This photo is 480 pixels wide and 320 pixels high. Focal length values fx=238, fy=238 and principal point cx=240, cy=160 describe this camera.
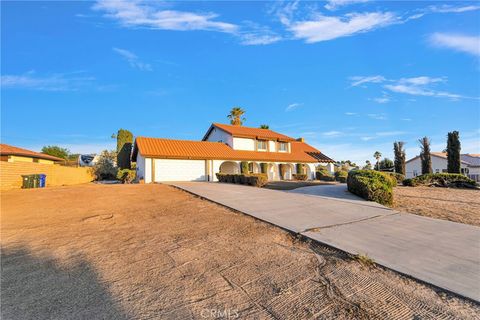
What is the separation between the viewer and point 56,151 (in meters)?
57.5

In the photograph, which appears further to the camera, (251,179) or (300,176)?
(300,176)

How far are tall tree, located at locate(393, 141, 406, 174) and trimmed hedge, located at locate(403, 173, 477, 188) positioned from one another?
36.1ft

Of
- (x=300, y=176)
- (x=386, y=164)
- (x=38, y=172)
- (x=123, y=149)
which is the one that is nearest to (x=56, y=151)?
(x=123, y=149)

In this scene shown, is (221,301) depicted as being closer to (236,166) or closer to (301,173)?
(236,166)

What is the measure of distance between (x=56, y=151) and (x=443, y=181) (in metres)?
72.0

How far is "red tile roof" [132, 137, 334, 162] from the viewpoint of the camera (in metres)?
21.4

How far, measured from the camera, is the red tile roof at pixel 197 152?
70.3 feet

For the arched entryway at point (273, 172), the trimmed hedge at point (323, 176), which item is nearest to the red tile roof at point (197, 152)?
the arched entryway at point (273, 172)

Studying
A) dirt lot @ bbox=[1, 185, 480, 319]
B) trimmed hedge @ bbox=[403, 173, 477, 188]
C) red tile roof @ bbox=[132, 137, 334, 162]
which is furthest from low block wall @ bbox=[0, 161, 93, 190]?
trimmed hedge @ bbox=[403, 173, 477, 188]

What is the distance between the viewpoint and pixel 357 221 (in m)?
7.01

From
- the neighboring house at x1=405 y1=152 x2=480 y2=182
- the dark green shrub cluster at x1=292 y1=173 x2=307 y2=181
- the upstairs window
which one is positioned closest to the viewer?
A: the dark green shrub cluster at x1=292 y1=173 x2=307 y2=181

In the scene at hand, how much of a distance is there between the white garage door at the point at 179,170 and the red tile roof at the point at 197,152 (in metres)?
0.55

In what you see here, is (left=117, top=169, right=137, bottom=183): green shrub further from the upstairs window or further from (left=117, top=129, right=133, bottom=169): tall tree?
the upstairs window

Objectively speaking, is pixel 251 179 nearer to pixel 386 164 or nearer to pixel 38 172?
pixel 38 172
